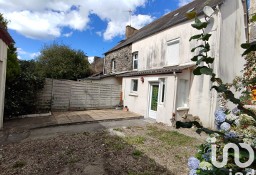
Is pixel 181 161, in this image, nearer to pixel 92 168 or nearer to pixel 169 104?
pixel 92 168

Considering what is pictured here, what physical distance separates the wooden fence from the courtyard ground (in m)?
5.81

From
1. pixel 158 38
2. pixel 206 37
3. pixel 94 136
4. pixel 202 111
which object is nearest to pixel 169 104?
pixel 202 111

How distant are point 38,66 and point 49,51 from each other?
2593mm

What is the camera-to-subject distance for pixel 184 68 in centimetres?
1055

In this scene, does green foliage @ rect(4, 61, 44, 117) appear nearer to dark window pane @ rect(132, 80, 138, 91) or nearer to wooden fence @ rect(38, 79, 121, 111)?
wooden fence @ rect(38, 79, 121, 111)

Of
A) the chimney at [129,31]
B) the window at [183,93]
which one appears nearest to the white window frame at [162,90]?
the window at [183,93]

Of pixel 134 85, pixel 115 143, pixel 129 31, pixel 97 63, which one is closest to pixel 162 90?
pixel 134 85

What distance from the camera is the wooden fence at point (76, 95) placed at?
13.6 metres

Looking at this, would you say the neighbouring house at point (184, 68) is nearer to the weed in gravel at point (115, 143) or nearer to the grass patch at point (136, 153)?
the weed in gravel at point (115, 143)

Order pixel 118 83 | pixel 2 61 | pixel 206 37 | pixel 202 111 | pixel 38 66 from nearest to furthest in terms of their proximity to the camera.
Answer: pixel 206 37
pixel 2 61
pixel 202 111
pixel 118 83
pixel 38 66

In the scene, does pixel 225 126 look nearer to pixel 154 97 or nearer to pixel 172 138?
pixel 172 138

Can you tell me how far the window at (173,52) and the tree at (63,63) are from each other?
48.1 feet

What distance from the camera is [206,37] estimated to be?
3.25 ft

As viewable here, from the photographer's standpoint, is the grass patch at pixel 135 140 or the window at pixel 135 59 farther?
the window at pixel 135 59
